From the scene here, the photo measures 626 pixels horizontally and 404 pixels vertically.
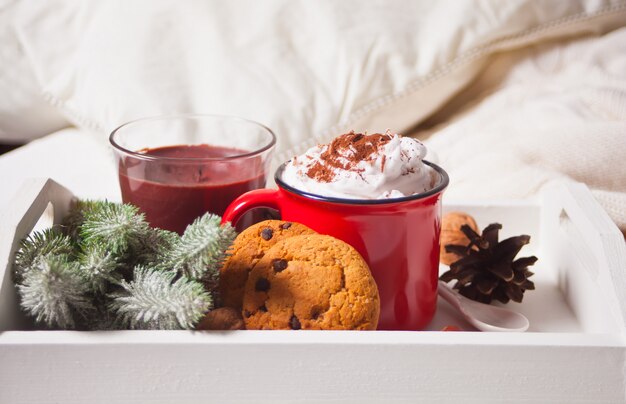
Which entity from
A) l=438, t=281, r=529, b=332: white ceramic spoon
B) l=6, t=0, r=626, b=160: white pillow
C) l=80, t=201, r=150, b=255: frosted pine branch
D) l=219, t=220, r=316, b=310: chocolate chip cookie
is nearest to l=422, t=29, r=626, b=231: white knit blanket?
l=6, t=0, r=626, b=160: white pillow

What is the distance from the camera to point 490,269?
33.6 inches

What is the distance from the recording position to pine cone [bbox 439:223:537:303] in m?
0.84

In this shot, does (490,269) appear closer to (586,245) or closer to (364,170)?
(586,245)

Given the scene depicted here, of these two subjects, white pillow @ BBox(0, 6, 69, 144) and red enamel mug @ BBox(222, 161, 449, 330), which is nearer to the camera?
red enamel mug @ BBox(222, 161, 449, 330)

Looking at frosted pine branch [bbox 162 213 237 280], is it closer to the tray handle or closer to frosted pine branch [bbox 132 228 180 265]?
frosted pine branch [bbox 132 228 180 265]

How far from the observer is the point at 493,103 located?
5.06 ft

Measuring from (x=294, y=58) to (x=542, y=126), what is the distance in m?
0.56

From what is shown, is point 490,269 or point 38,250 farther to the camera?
point 490,269

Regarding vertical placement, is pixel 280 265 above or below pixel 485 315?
above

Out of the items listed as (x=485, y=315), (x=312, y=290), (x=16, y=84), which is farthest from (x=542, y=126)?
(x=16, y=84)

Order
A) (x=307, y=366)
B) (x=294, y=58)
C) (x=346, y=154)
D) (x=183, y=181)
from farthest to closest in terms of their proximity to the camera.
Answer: (x=294, y=58) < (x=183, y=181) < (x=346, y=154) < (x=307, y=366)

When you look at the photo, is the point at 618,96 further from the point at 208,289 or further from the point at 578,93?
the point at 208,289

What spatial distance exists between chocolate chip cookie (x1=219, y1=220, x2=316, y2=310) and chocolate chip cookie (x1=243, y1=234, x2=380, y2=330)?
0.05ft

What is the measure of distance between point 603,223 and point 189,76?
1.03 m
